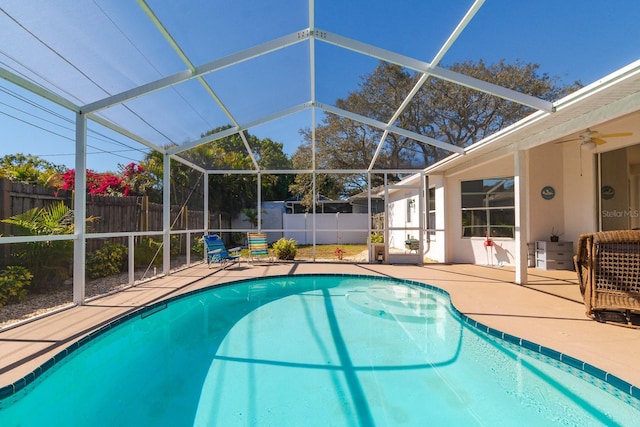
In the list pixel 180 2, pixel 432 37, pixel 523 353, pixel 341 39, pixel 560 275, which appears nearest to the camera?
pixel 523 353

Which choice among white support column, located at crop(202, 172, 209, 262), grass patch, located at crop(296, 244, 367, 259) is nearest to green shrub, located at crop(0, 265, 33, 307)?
white support column, located at crop(202, 172, 209, 262)

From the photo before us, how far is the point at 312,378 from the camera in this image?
3.14m

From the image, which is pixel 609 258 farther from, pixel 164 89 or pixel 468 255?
pixel 164 89

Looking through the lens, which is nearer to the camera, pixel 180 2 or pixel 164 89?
pixel 180 2

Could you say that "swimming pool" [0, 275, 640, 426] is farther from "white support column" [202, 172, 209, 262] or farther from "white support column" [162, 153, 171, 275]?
"white support column" [202, 172, 209, 262]

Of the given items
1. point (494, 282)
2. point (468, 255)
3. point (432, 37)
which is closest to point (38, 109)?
point (432, 37)

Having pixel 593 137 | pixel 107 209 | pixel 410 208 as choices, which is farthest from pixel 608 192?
pixel 107 209

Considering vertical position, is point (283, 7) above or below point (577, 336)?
above

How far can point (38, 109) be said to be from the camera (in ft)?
16.3

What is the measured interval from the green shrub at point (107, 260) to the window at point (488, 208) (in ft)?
27.9

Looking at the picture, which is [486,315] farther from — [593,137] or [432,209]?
[432,209]

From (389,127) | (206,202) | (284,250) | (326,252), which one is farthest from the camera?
(326,252)

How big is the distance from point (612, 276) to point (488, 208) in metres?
4.96

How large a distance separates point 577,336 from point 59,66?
260 inches
